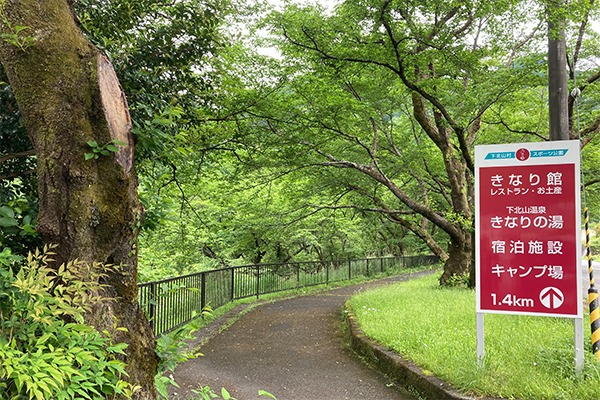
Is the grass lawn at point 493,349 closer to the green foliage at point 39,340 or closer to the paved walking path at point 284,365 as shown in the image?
the paved walking path at point 284,365

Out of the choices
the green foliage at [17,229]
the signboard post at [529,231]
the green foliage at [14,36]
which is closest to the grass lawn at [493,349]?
the signboard post at [529,231]

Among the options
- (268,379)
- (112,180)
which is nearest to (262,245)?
(268,379)

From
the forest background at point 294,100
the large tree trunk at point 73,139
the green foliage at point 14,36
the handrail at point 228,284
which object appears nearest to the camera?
the green foliage at point 14,36

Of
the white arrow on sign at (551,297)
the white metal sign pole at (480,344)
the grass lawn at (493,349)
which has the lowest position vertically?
→ the grass lawn at (493,349)

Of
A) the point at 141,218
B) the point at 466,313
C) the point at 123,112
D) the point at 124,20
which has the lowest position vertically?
the point at 466,313

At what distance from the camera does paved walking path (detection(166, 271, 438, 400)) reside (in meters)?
4.41

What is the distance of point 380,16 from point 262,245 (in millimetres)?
13259

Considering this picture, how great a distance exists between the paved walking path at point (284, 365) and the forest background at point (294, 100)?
1746mm

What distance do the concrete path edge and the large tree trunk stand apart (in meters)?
2.99

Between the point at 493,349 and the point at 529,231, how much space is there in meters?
1.48

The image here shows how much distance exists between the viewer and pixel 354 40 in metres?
7.33

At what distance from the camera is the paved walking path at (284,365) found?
4414mm

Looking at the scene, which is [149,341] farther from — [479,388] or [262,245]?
[262,245]

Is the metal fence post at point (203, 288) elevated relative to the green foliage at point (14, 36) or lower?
lower
